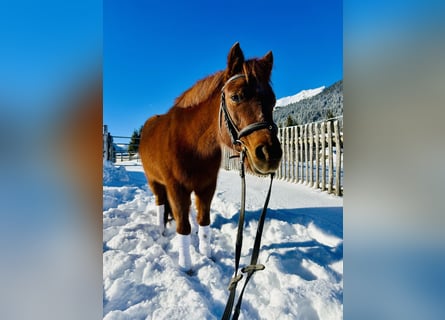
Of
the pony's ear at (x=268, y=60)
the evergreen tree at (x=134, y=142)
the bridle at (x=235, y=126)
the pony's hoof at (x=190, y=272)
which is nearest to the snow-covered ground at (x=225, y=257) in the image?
the pony's hoof at (x=190, y=272)

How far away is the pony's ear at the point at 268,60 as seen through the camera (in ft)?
2.48

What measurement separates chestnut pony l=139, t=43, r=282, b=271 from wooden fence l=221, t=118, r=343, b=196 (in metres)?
0.17

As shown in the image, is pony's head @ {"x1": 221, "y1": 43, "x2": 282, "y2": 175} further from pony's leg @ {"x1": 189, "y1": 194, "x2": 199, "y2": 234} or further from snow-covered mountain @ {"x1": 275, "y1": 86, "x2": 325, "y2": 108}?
pony's leg @ {"x1": 189, "y1": 194, "x2": 199, "y2": 234}

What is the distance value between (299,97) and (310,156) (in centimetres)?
40

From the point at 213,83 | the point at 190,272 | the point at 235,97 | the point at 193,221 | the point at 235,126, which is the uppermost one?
the point at 213,83

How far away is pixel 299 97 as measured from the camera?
928 millimetres

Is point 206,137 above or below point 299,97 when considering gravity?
below

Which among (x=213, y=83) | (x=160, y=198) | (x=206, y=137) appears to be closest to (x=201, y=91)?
(x=213, y=83)

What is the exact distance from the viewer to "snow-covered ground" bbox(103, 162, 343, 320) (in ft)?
2.27

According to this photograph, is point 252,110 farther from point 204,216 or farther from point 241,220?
point 204,216
